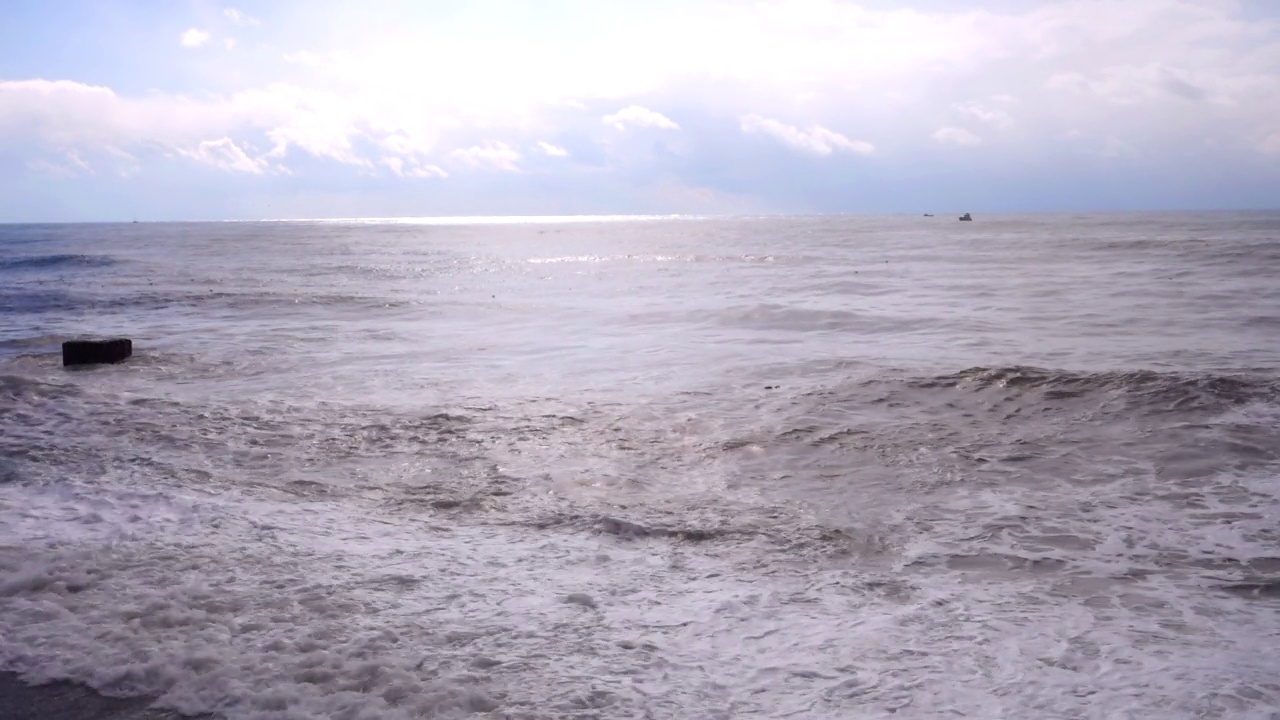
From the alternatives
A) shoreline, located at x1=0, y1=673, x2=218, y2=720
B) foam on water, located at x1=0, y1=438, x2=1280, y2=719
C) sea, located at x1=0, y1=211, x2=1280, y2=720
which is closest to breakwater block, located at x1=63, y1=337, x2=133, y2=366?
sea, located at x1=0, y1=211, x2=1280, y2=720

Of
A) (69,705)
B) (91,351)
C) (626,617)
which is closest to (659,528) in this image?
(626,617)

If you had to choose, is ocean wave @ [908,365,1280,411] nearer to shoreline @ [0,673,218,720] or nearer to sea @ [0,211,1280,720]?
sea @ [0,211,1280,720]

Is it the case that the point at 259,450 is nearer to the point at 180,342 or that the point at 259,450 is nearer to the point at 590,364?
the point at 590,364

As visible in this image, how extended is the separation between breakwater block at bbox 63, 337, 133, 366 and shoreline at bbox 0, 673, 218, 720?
10293 mm

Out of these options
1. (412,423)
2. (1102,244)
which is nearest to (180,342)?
(412,423)

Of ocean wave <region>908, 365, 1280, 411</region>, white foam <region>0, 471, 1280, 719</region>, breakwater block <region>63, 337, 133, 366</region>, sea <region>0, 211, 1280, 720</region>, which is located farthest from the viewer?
breakwater block <region>63, 337, 133, 366</region>

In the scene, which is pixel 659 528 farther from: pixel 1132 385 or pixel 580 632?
pixel 1132 385

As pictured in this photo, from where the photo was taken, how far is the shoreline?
131 inches

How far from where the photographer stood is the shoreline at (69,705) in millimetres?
3330

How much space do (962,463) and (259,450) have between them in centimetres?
591

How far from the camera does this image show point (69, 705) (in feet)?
11.1

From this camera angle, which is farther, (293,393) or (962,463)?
(293,393)

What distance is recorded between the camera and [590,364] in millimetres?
12078

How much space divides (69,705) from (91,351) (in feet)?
34.9
